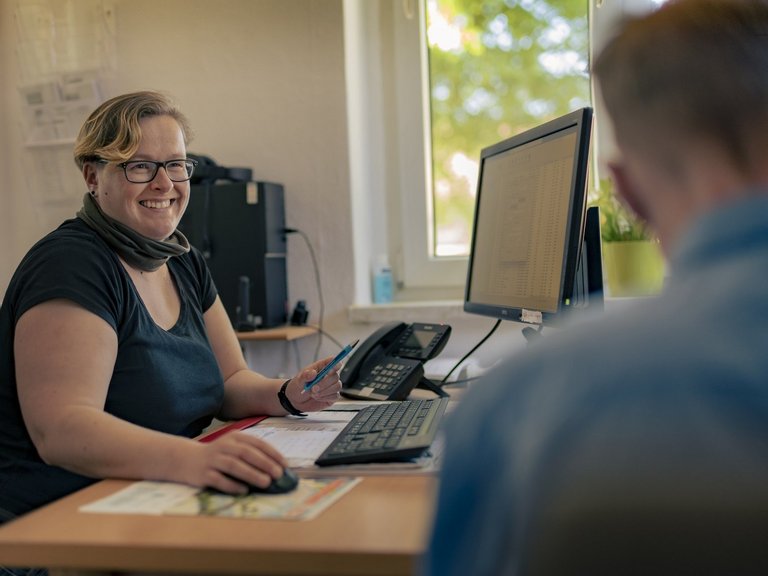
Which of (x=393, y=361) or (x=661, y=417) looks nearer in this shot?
(x=661, y=417)

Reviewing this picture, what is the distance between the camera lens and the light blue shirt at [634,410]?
44 centimetres

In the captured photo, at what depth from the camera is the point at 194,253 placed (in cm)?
188

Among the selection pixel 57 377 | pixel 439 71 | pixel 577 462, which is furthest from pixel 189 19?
pixel 577 462

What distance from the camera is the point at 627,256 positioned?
2488mm

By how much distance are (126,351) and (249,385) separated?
13.1 inches

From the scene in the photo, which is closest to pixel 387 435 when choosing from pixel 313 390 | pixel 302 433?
pixel 302 433

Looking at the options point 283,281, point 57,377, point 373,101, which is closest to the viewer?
point 57,377

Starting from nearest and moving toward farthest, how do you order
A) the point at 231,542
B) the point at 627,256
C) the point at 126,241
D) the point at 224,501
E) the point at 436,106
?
the point at 231,542 < the point at 224,501 < the point at 126,241 < the point at 627,256 < the point at 436,106

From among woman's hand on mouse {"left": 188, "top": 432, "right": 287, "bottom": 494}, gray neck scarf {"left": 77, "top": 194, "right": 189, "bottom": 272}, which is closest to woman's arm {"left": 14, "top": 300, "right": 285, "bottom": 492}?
woman's hand on mouse {"left": 188, "top": 432, "right": 287, "bottom": 494}

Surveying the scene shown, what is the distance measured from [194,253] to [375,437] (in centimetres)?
80

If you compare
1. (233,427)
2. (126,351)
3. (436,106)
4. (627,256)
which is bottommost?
(233,427)

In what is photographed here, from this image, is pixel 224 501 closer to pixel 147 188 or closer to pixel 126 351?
pixel 126 351

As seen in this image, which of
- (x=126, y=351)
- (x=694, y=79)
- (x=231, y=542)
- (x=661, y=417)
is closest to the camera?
(x=661, y=417)

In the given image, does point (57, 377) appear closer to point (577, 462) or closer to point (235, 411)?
point (235, 411)
